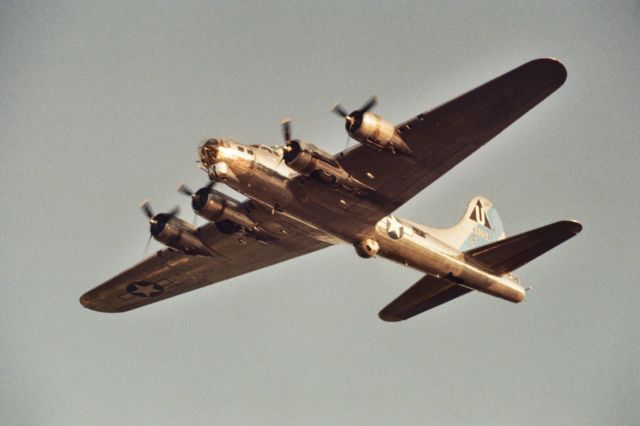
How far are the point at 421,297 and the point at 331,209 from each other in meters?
7.32

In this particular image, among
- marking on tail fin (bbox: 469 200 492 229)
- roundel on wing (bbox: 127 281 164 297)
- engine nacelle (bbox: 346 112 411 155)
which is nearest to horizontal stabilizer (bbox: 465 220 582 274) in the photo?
marking on tail fin (bbox: 469 200 492 229)

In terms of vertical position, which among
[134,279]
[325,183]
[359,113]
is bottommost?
[134,279]

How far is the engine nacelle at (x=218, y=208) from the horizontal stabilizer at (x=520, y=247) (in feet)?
28.4

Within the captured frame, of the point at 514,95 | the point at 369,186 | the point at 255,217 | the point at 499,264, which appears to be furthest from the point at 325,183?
the point at 499,264

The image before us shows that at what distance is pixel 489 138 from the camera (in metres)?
20.3

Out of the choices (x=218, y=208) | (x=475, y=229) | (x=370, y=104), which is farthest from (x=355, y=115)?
(x=475, y=229)

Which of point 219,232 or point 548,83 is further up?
point 548,83

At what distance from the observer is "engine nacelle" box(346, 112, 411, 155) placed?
18.8 m

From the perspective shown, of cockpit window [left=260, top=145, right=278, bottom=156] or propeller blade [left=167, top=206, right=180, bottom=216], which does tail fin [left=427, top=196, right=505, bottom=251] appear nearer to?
cockpit window [left=260, top=145, right=278, bottom=156]

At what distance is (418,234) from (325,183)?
17.5 feet

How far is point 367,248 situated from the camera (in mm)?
22938

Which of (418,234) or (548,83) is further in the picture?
(418,234)

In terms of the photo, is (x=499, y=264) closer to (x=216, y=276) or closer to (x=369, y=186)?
(x=369, y=186)

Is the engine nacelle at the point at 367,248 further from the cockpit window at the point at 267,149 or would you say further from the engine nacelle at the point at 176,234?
the engine nacelle at the point at 176,234
